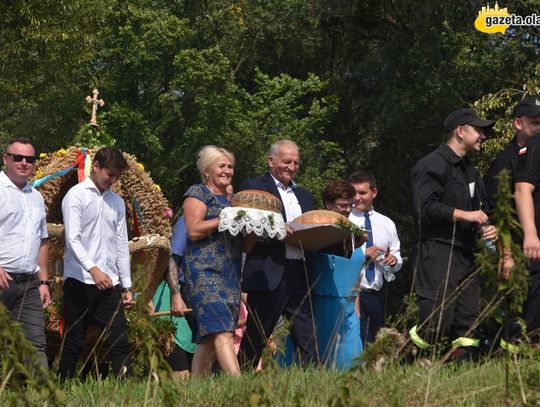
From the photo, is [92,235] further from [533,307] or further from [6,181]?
[533,307]

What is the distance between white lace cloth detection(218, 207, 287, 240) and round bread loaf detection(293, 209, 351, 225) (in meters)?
0.28

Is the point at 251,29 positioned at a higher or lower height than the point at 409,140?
higher

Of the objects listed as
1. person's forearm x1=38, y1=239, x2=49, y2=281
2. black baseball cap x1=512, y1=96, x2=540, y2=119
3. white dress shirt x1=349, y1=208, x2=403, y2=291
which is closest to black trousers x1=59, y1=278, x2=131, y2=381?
person's forearm x1=38, y1=239, x2=49, y2=281

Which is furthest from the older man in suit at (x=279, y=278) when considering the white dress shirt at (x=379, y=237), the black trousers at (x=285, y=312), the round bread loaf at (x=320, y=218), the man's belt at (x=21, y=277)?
the man's belt at (x=21, y=277)

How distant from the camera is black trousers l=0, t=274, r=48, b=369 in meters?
7.43

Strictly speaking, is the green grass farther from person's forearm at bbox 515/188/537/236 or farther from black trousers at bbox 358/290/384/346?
black trousers at bbox 358/290/384/346

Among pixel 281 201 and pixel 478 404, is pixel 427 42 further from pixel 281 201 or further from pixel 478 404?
pixel 478 404

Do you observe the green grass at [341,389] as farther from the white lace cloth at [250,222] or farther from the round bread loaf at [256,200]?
the round bread loaf at [256,200]

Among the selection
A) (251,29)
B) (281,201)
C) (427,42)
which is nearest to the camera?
(281,201)

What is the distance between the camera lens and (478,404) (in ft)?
16.9

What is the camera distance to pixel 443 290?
7762 millimetres

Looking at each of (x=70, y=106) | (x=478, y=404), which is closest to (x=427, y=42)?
(x=70, y=106)

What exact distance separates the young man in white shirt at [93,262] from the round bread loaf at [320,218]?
1349mm

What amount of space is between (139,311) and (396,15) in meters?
28.4
